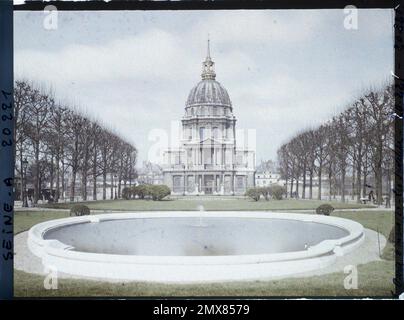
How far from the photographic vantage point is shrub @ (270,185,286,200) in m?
9.66

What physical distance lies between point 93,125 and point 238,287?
472 centimetres

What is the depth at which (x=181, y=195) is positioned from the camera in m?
9.82

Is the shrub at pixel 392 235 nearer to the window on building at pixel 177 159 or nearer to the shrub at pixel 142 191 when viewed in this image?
the window on building at pixel 177 159

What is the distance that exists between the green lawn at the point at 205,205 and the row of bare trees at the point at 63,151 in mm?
255

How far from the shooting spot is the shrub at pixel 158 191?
9555 millimetres

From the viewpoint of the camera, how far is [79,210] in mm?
8938

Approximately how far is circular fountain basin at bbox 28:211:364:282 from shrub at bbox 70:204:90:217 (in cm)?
12

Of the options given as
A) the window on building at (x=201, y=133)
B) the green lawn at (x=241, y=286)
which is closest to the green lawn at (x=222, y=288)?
the green lawn at (x=241, y=286)

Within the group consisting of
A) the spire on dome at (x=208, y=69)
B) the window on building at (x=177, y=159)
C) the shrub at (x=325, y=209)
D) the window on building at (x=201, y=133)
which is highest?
the spire on dome at (x=208, y=69)

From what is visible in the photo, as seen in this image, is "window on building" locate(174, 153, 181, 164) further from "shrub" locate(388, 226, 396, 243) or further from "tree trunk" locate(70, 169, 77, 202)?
"shrub" locate(388, 226, 396, 243)

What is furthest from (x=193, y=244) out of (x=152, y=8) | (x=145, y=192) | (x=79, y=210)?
(x=152, y=8)

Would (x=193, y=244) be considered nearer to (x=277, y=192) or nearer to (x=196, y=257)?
(x=196, y=257)

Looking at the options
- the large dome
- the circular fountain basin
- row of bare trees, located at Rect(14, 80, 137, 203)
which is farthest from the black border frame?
the large dome
